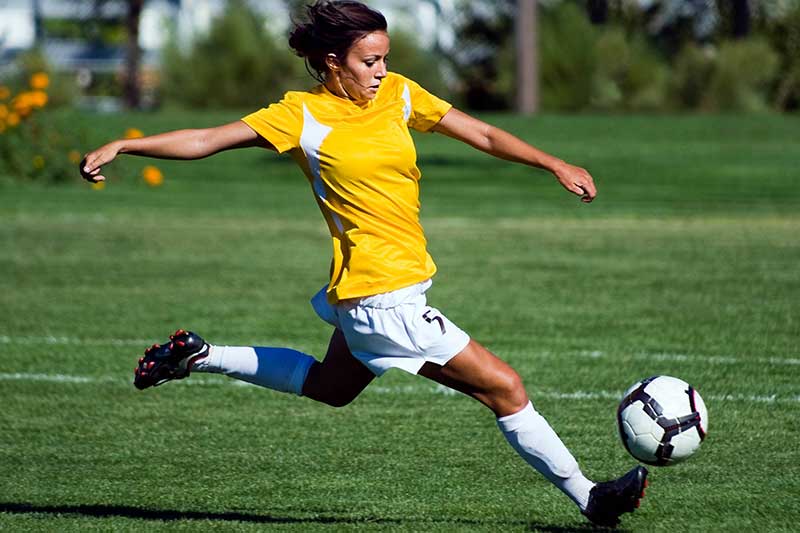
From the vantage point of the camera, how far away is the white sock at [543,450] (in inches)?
215

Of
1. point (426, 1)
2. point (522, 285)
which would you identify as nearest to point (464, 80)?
point (426, 1)

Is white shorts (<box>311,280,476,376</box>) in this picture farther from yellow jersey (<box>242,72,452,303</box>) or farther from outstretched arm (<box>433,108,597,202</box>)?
outstretched arm (<box>433,108,597,202</box>)

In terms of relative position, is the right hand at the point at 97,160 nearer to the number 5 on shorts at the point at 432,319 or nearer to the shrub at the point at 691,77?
the number 5 on shorts at the point at 432,319

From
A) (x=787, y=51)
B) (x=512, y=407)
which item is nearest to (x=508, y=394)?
(x=512, y=407)

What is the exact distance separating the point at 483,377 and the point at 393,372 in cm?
399

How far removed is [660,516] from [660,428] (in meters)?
0.37

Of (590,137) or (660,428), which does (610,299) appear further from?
(590,137)

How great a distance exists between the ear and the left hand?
0.93 metres

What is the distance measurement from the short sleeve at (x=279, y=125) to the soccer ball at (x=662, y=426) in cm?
174

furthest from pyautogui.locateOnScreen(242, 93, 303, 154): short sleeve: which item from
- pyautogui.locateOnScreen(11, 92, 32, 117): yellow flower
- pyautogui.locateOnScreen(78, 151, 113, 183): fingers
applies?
pyautogui.locateOnScreen(11, 92, 32, 117): yellow flower

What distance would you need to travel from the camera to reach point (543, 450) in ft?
17.9

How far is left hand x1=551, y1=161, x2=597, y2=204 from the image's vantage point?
18.1 feet

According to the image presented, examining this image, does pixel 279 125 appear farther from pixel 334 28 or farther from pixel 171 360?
pixel 171 360

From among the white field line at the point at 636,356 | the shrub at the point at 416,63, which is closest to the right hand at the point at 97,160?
the white field line at the point at 636,356
